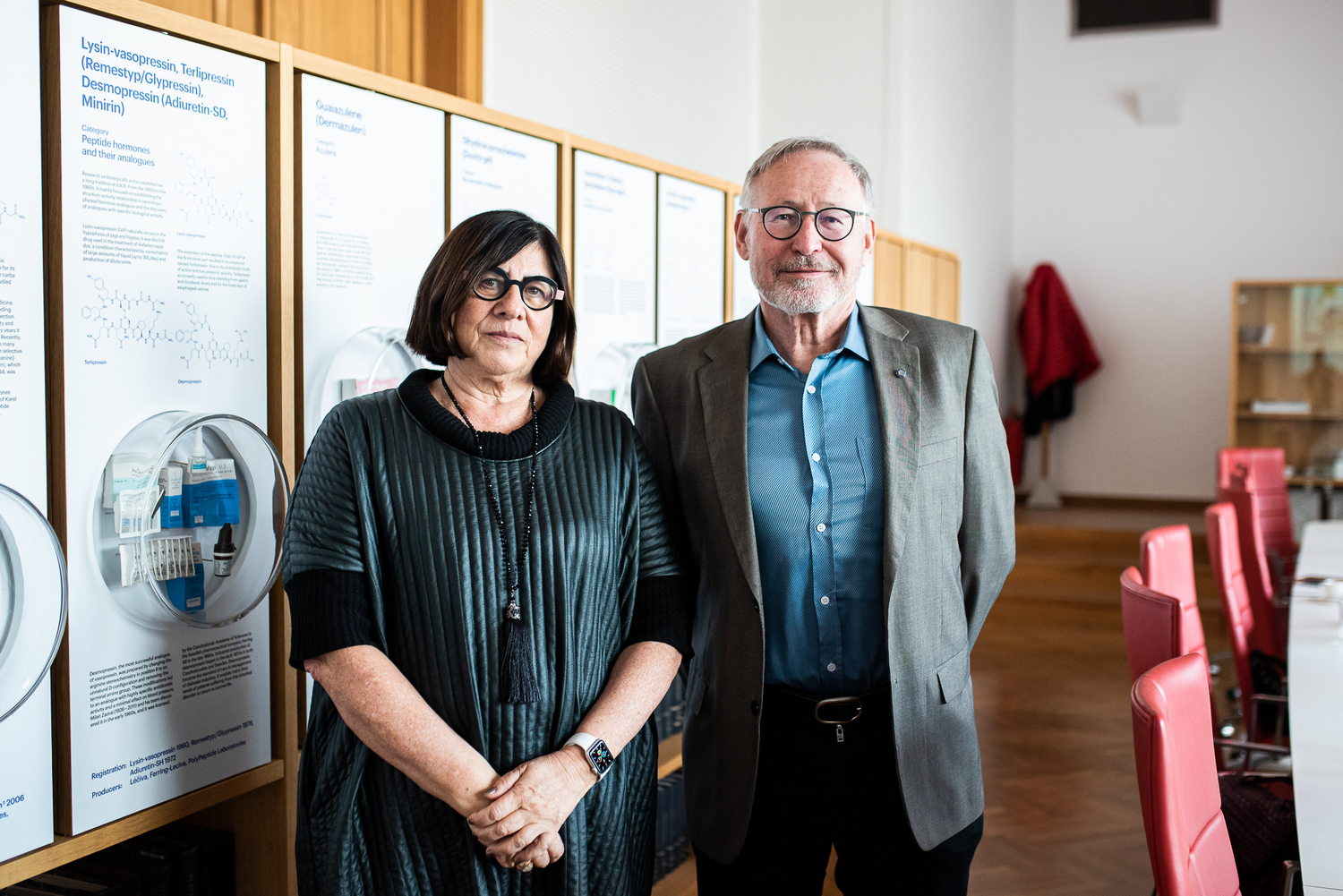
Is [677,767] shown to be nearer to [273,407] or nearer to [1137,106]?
[273,407]

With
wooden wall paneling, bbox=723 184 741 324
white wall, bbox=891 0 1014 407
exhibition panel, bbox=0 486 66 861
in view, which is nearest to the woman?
exhibition panel, bbox=0 486 66 861

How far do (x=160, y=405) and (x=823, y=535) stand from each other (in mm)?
1218

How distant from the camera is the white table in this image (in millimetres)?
1608

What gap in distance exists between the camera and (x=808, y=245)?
1.76m

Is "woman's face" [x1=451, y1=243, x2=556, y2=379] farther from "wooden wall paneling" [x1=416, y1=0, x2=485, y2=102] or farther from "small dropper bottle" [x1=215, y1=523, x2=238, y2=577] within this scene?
"wooden wall paneling" [x1=416, y1=0, x2=485, y2=102]

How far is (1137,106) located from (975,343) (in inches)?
345

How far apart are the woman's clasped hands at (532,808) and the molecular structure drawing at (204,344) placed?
103 cm

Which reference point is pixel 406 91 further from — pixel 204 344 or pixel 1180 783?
pixel 1180 783

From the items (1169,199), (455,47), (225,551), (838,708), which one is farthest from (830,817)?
(1169,199)

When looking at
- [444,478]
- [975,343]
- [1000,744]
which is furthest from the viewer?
[1000,744]

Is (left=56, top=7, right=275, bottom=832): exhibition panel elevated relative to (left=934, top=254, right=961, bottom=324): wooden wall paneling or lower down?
lower down

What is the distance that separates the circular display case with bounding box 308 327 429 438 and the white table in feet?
6.03

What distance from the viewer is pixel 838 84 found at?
6.73 metres

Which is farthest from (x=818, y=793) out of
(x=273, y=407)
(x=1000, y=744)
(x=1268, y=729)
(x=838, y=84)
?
(x=838, y=84)
